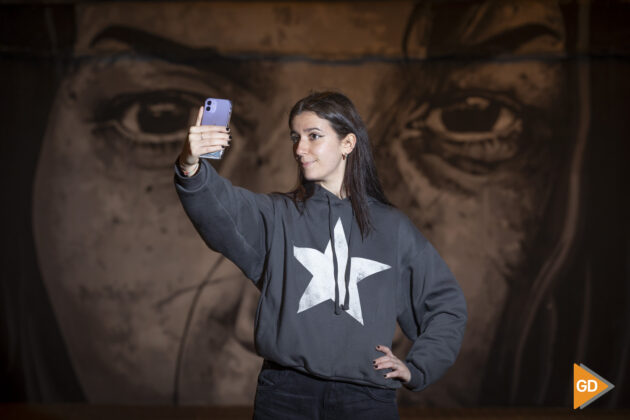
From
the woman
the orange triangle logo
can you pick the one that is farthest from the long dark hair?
the orange triangle logo

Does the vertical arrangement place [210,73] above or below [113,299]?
above

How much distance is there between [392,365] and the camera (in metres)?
1.48

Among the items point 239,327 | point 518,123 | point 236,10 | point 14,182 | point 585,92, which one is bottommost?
point 239,327

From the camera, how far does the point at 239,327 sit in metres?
3.95

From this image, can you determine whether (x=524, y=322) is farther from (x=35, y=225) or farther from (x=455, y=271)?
(x=35, y=225)

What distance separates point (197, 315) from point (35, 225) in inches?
53.1

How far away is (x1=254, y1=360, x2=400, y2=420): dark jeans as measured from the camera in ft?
4.80

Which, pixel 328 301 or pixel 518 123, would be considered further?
pixel 518 123

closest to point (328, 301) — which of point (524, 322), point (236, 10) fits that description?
point (524, 322)

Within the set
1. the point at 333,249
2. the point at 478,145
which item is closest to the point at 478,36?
the point at 478,145

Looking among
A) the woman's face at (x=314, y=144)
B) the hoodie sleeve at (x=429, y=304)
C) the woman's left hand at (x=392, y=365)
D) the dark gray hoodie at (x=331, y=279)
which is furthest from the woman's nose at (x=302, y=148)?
the woman's left hand at (x=392, y=365)

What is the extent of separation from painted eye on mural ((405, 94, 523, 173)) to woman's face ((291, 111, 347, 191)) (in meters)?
2.43

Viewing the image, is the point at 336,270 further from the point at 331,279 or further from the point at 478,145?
the point at 478,145

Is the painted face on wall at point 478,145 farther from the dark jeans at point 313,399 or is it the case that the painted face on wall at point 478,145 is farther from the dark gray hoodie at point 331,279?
the dark jeans at point 313,399
